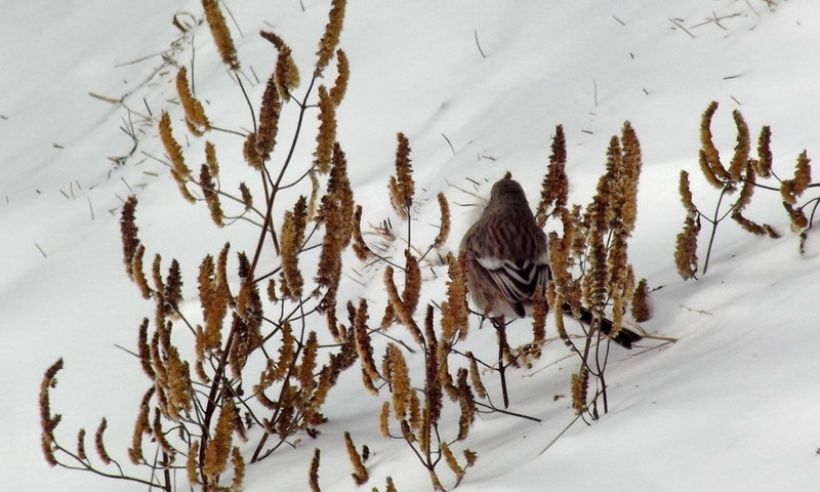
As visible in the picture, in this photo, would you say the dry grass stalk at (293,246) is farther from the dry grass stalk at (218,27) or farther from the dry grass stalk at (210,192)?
the dry grass stalk at (218,27)

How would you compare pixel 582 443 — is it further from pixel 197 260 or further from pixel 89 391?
pixel 197 260

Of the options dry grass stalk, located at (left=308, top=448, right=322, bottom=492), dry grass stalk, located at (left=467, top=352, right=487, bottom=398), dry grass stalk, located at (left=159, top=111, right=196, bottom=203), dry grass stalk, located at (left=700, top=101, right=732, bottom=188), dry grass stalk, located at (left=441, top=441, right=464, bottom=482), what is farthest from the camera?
dry grass stalk, located at (left=700, top=101, right=732, bottom=188)

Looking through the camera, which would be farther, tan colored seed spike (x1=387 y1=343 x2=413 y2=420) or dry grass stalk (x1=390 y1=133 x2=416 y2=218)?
dry grass stalk (x1=390 y1=133 x2=416 y2=218)

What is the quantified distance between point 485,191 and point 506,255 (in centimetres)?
74

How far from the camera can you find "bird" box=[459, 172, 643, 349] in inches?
160

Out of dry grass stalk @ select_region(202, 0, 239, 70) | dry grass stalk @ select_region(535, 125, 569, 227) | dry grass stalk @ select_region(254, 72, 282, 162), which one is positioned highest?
dry grass stalk @ select_region(202, 0, 239, 70)

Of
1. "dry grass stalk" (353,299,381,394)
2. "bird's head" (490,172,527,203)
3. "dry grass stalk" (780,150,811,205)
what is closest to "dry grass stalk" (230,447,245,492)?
"dry grass stalk" (353,299,381,394)

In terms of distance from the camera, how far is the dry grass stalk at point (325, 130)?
8.55 ft

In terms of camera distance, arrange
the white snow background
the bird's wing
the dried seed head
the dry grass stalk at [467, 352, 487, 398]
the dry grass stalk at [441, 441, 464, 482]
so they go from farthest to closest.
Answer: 1. the bird's wing
2. the dried seed head
3. the dry grass stalk at [467, 352, 487, 398]
4. the dry grass stalk at [441, 441, 464, 482]
5. the white snow background

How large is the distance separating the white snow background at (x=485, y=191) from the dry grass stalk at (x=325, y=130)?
0.92 meters

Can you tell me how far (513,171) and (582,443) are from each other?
8.67ft

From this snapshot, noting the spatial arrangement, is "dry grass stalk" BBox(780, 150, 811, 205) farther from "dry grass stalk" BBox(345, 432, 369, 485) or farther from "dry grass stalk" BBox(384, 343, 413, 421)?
"dry grass stalk" BBox(345, 432, 369, 485)

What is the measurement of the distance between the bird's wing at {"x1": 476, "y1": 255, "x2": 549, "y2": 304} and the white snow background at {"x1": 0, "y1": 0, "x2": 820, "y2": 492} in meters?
0.35

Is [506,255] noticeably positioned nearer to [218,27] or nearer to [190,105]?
[190,105]
